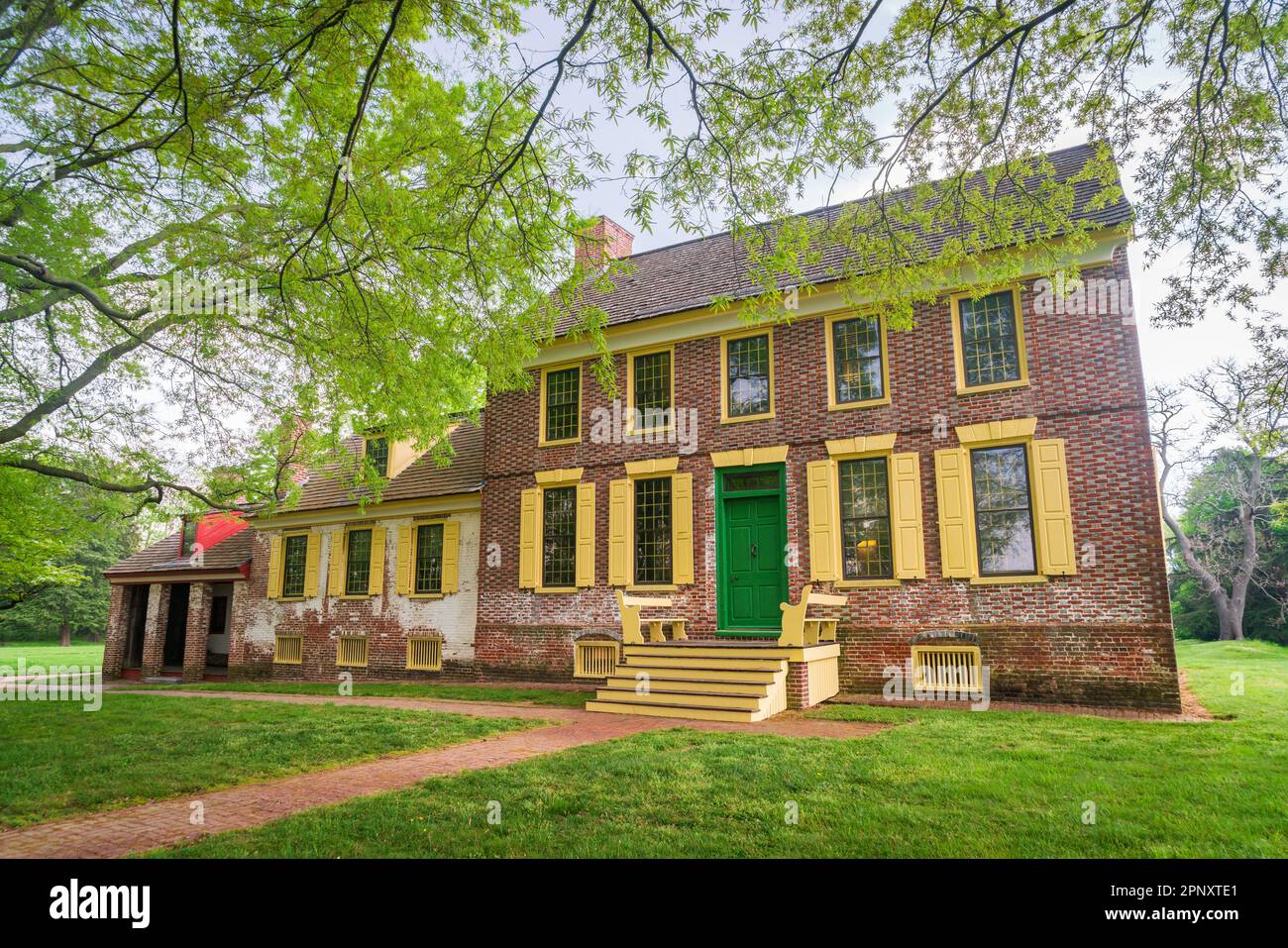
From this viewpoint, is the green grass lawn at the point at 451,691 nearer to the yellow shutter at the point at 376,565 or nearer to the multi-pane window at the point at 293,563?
the yellow shutter at the point at 376,565

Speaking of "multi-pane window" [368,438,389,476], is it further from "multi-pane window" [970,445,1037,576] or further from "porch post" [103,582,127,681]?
"multi-pane window" [970,445,1037,576]

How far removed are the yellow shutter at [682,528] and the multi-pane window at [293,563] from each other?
11.4 metres

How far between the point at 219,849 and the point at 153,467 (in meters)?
9.94

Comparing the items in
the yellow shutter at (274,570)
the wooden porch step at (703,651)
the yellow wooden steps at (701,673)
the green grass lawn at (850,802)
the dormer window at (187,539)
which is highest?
the dormer window at (187,539)

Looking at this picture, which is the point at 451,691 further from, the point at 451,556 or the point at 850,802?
the point at 850,802

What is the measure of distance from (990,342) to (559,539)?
9177 mm

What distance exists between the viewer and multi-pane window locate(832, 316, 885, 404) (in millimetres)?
13305

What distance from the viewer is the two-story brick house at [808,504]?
1123 cm

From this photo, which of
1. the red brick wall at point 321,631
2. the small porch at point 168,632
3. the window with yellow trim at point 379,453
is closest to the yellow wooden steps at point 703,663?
the red brick wall at point 321,631

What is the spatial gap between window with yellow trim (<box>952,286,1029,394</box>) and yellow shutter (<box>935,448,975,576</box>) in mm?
1203

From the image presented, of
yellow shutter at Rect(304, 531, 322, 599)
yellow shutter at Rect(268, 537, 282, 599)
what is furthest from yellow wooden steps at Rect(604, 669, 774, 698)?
yellow shutter at Rect(268, 537, 282, 599)

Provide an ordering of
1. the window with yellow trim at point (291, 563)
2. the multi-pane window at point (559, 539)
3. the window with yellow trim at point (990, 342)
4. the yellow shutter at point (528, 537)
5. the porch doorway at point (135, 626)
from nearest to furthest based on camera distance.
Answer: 1. the window with yellow trim at point (990, 342)
2. the multi-pane window at point (559, 539)
3. the yellow shutter at point (528, 537)
4. the window with yellow trim at point (291, 563)
5. the porch doorway at point (135, 626)

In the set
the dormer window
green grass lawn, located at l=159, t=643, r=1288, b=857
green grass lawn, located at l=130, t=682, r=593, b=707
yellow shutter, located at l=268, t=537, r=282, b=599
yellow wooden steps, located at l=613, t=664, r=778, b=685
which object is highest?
the dormer window

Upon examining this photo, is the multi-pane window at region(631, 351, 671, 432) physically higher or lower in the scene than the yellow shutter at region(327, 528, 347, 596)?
higher
